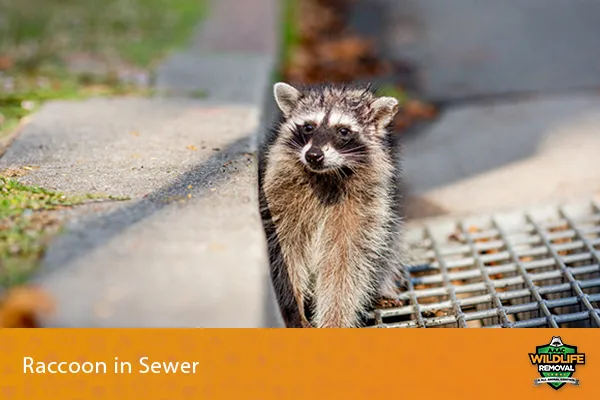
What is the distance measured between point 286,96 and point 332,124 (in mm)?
285

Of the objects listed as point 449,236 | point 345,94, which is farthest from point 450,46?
point 345,94

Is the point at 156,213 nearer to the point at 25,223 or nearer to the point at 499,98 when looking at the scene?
the point at 25,223

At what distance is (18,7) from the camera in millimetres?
7062

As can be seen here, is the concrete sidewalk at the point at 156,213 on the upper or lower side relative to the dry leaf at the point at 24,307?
upper

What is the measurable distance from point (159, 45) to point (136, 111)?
2172mm

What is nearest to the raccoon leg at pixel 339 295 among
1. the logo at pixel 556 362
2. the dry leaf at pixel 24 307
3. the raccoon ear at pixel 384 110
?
the raccoon ear at pixel 384 110

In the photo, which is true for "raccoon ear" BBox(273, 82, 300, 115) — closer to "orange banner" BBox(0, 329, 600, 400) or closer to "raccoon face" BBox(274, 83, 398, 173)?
"raccoon face" BBox(274, 83, 398, 173)

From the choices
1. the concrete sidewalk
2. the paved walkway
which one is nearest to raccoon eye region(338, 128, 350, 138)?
the concrete sidewalk

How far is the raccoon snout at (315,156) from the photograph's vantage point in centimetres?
288

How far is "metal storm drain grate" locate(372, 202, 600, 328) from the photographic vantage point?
3193 mm

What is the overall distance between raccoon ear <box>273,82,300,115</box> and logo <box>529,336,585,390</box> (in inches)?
54.5

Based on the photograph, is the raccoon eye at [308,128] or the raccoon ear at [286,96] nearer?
the raccoon eye at [308,128]

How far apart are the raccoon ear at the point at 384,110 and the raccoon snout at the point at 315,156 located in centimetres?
40

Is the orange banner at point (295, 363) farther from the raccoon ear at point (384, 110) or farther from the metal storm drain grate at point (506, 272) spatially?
the raccoon ear at point (384, 110)
